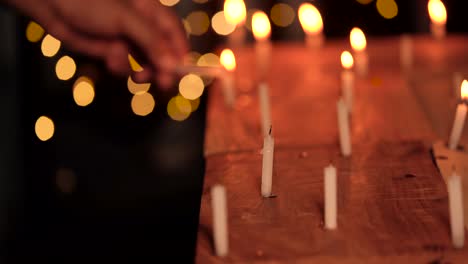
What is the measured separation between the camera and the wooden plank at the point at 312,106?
54.4 inches

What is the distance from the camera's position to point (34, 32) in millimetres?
2686

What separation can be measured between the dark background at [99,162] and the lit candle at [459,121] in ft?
4.44

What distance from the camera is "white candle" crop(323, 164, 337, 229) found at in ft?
3.23

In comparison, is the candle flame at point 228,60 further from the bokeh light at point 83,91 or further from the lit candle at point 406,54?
the bokeh light at point 83,91

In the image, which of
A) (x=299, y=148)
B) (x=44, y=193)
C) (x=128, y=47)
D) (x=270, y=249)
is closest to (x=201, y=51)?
(x=44, y=193)

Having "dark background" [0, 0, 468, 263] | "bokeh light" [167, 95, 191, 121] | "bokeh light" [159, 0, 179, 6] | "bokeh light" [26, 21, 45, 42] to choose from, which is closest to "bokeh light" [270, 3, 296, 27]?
"dark background" [0, 0, 468, 263]

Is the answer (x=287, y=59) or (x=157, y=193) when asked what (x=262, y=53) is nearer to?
(x=287, y=59)

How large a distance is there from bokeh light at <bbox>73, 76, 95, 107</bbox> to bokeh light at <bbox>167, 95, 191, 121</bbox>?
11.8 inches

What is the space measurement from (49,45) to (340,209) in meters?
1.90

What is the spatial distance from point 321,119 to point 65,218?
1.43m

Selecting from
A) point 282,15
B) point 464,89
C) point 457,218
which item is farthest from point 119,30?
point 282,15

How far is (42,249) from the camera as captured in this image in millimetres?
2508

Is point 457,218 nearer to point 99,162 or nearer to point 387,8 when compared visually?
point 99,162

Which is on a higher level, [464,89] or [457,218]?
[464,89]
